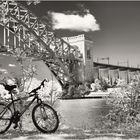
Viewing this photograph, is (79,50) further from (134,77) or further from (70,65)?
(134,77)

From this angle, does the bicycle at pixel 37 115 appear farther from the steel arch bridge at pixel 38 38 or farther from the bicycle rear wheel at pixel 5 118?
the steel arch bridge at pixel 38 38

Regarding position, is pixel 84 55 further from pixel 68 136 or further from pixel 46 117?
pixel 68 136

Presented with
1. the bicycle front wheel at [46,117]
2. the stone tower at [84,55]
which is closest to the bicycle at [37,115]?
the bicycle front wheel at [46,117]

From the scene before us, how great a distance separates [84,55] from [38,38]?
1931cm

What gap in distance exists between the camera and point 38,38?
37469 mm

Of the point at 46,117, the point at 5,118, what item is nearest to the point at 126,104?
the point at 46,117

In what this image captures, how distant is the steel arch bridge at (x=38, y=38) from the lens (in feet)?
108

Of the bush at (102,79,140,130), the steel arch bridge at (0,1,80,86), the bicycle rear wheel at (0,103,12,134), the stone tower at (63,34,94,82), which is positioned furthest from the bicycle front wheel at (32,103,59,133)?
the stone tower at (63,34,94,82)

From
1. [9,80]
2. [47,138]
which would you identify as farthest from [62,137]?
[9,80]

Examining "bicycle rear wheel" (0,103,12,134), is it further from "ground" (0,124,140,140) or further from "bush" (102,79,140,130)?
"bush" (102,79,140,130)

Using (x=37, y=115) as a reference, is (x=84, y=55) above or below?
above

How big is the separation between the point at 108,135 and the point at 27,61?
13.2 ft

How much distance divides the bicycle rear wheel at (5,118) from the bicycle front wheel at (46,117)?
563 millimetres

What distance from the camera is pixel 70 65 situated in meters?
47.8
